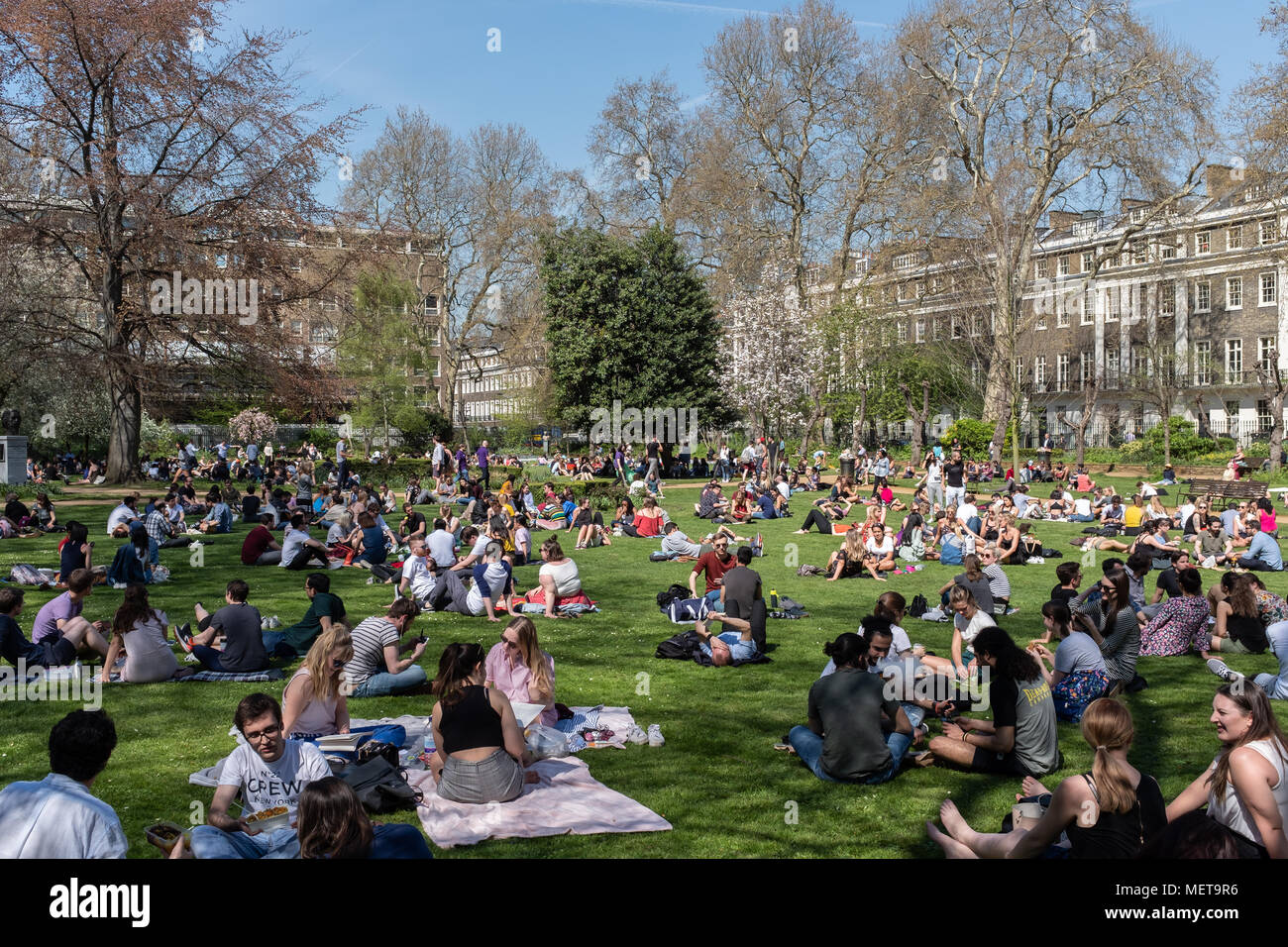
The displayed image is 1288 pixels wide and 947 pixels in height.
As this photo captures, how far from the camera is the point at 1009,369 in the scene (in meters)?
46.3

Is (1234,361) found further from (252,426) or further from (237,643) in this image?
(237,643)

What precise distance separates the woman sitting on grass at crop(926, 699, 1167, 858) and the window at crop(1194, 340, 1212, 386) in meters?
55.1

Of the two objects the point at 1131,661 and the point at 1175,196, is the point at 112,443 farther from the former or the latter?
the point at 1175,196

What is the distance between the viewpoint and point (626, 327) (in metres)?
41.3

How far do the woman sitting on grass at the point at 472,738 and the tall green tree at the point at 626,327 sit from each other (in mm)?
34318

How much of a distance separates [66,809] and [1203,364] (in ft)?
192

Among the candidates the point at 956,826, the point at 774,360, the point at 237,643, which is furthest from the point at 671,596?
the point at 774,360

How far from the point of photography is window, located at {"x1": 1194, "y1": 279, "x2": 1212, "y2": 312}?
5581 cm

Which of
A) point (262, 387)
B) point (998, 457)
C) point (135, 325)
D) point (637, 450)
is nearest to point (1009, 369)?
point (998, 457)

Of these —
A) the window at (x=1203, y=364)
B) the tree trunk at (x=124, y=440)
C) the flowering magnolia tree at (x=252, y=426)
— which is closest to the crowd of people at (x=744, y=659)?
the tree trunk at (x=124, y=440)

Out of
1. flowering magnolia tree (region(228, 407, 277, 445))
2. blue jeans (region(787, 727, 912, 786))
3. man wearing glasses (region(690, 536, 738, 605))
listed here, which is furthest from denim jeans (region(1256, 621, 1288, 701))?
flowering magnolia tree (region(228, 407, 277, 445))

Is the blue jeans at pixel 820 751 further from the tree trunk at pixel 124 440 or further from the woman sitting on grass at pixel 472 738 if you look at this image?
the tree trunk at pixel 124 440

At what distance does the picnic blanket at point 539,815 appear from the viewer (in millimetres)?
6122
